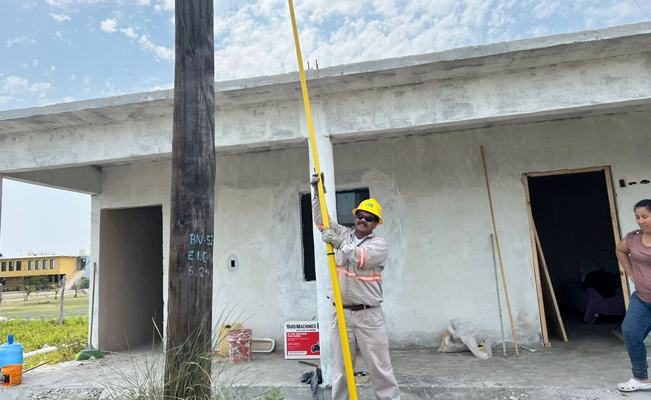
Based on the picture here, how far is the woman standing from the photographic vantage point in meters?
3.84

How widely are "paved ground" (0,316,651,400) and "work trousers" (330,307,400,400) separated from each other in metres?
0.86

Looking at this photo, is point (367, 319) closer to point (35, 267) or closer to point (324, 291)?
point (324, 291)

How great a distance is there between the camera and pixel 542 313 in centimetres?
607

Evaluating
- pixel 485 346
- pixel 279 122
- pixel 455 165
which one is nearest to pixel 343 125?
pixel 279 122

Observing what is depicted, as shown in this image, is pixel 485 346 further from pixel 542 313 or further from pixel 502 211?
pixel 502 211

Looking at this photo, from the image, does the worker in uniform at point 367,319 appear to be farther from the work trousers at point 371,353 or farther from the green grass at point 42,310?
the green grass at point 42,310

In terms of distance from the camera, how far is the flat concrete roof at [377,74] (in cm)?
439

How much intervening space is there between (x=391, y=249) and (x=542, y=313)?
2.31m

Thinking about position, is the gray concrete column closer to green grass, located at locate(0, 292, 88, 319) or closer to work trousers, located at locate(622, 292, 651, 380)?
work trousers, located at locate(622, 292, 651, 380)

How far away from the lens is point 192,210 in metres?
2.74

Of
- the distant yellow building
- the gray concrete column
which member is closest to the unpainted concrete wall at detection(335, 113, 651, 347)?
the gray concrete column

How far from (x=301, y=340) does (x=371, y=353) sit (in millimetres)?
2598

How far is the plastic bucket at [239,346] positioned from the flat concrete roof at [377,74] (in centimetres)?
326

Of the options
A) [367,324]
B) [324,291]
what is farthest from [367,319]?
[324,291]
